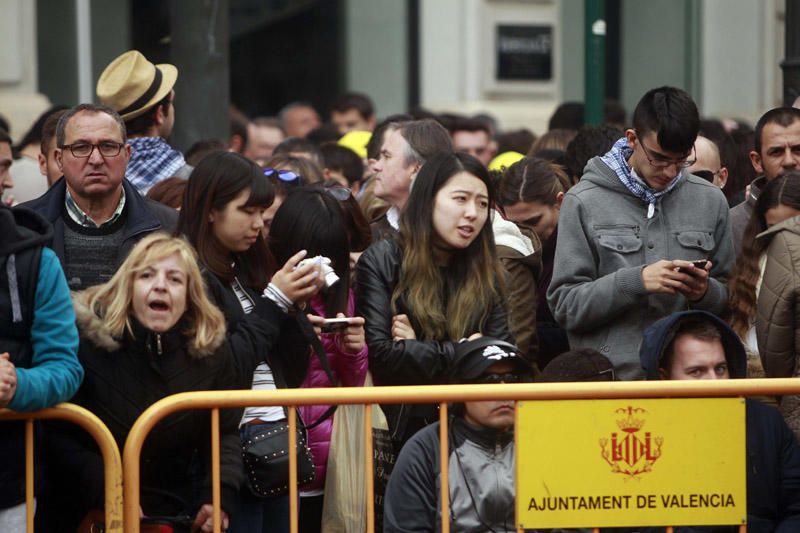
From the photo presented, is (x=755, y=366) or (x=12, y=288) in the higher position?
(x=12, y=288)

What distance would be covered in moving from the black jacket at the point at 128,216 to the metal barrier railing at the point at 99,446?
842 millimetres

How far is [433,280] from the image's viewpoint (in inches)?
239

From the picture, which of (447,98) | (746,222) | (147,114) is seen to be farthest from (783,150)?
(447,98)

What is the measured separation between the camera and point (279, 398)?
5023 millimetres

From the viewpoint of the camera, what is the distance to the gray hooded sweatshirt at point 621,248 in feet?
19.7

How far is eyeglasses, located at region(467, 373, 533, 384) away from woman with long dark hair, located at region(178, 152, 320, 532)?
0.64 meters

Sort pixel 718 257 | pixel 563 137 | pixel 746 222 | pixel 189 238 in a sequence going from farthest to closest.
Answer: pixel 563 137, pixel 746 222, pixel 718 257, pixel 189 238

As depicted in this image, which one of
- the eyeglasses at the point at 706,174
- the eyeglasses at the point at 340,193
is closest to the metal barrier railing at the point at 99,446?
the eyeglasses at the point at 340,193

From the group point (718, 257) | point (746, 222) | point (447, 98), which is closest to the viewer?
point (718, 257)

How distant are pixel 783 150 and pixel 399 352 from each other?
2469 mm

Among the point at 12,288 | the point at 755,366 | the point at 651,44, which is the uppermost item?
the point at 651,44

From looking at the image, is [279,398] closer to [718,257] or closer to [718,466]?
[718,466]

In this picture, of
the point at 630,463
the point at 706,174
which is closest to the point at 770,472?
the point at 630,463

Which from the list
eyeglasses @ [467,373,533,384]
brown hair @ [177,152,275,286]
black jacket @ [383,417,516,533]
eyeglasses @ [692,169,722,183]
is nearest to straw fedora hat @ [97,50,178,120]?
brown hair @ [177,152,275,286]
